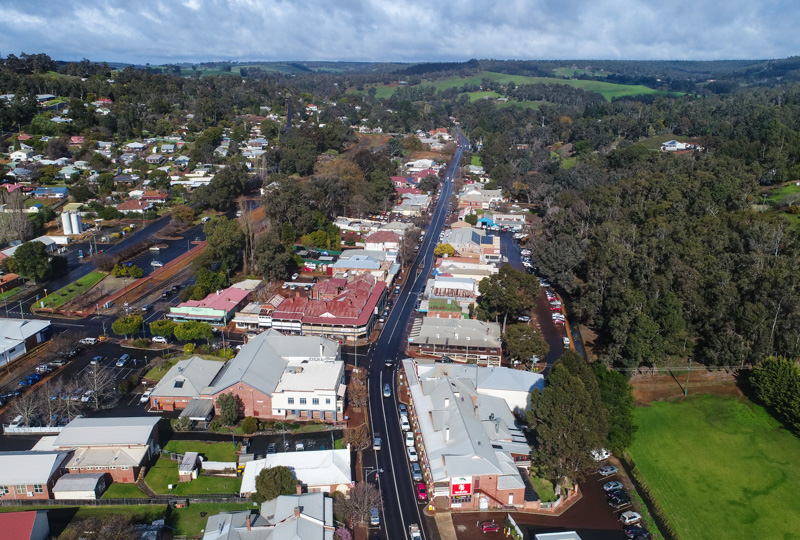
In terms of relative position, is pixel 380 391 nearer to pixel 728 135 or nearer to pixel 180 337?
pixel 180 337

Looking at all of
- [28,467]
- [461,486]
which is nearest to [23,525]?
[28,467]

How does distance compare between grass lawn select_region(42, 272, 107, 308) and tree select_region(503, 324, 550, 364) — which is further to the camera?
grass lawn select_region(42, 272, 107, 308)

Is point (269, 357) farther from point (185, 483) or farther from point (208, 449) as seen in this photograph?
point (185, 483)

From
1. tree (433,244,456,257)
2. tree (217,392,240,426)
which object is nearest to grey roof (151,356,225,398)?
tree (217,392,240,426)

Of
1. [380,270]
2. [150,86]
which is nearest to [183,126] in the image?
[150,86]

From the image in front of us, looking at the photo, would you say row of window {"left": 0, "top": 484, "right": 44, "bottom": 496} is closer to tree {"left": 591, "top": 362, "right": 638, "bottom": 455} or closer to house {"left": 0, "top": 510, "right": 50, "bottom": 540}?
house {"left": 0, "top": 510, "right": 50, "bottom": 540}

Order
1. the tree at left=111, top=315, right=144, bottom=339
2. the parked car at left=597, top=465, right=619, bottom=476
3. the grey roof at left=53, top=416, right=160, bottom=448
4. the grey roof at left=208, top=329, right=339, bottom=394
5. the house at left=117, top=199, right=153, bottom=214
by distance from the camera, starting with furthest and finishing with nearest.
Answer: the house at left=117, top=199, right=153, bottom=214, the tree at left=111, top=315, right=144, bottom=339, the grey roof at left=208, top=329, right=339, bottom=394, the parked car at left=597, top=465, right=619, bottom=476, the grey roof at left=53, top=416, right=160, bottom=448

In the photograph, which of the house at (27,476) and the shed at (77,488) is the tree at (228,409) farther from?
the house at (27,476)
